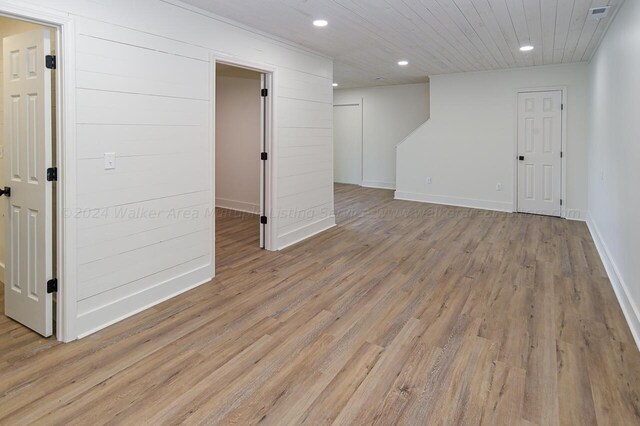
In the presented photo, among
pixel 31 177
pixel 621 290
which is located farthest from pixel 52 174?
pixel 621 290

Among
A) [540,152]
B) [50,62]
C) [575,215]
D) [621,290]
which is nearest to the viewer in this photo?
[50,62]

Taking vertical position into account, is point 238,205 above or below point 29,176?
below

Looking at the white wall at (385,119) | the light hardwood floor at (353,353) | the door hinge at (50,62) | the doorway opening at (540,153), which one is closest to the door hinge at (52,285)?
the light hardwood floor at (353,353)

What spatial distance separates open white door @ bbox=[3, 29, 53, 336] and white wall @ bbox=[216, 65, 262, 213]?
3.98m

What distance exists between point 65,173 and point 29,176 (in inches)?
13.4

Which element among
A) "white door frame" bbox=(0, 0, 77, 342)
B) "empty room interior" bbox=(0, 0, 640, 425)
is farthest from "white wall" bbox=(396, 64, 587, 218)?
"white door frame" bbox=(0, 0, 77, 342)

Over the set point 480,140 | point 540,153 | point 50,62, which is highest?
point 480,140

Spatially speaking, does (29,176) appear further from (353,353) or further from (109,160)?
(353,353)

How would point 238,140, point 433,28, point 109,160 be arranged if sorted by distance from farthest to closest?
point 238,140 < point 433,28 < point 109,160

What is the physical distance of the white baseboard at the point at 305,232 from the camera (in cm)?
483

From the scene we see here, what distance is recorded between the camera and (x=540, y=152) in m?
6.65

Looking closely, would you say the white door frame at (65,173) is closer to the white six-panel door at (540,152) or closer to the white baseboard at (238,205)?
the white baseboard at (238,205)

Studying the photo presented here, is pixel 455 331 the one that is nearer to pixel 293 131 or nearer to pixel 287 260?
pixel 287 260

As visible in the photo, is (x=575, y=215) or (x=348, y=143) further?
(x=348, y=143)
